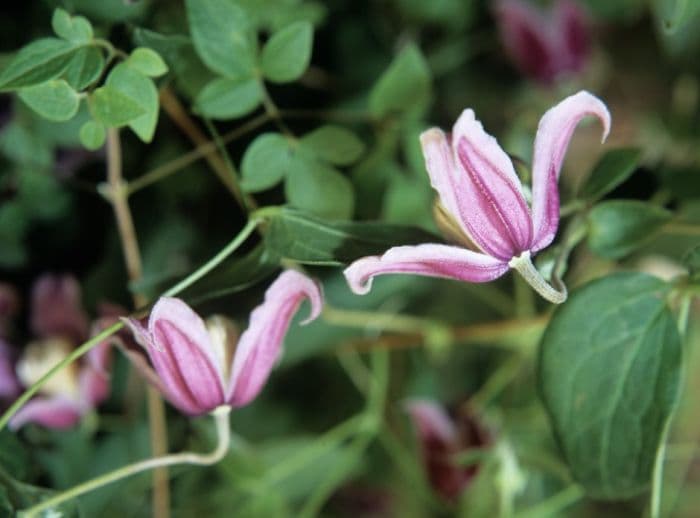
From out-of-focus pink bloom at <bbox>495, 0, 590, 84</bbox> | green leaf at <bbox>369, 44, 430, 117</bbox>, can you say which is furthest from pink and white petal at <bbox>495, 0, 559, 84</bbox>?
green leaf at <bbox>369, 44, 430, 117</bbox>

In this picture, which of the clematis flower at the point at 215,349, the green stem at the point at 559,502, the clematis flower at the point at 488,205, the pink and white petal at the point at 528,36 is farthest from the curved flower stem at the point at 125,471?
the pink and white petal at the point at 528,36

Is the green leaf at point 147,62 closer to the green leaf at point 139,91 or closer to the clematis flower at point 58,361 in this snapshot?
the green leaf at point 139,91

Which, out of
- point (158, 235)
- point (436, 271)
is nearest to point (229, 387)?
point (436, 271)

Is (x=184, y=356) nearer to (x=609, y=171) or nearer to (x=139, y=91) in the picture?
(x=139, y=91)

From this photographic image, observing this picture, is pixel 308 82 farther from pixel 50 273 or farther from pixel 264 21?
pixel 50 273

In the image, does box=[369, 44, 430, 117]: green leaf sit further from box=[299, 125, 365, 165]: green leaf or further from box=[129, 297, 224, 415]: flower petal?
box=[129, 297, 224, 415]: flower petal
